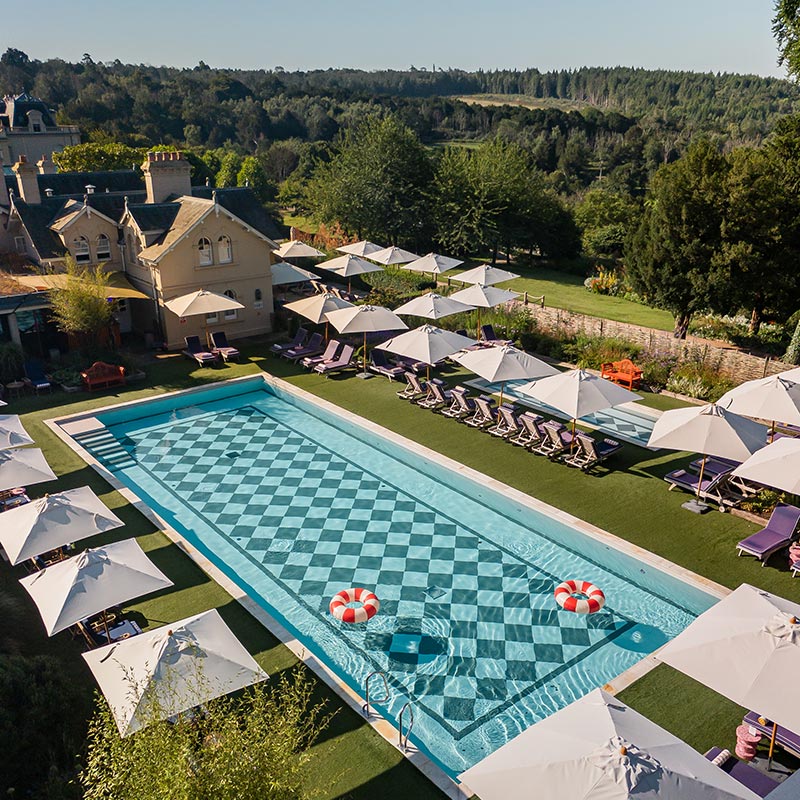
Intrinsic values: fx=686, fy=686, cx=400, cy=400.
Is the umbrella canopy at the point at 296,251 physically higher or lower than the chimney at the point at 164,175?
lower

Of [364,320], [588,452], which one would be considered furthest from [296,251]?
[588,452]

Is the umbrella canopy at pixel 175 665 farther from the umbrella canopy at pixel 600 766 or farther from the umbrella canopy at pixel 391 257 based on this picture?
the umbrella canopy at pixel 391 257

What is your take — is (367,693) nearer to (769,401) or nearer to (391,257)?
(769,401)

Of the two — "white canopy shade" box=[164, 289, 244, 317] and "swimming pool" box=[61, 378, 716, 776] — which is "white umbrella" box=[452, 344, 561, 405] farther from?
"white canopy shade" box=[164, 289, 244, 317]

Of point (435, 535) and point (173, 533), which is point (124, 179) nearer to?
point (173, 533)

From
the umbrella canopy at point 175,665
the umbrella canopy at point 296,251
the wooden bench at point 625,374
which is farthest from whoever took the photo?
the umbrella canopy at point 296,251

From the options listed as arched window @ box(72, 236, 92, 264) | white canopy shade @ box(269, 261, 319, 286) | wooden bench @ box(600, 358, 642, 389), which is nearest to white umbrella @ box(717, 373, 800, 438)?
wooden bench @ box(600, 358, 642, 389)

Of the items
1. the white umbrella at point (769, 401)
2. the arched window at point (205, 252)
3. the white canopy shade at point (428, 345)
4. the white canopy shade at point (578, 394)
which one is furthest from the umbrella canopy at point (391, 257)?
the white umbrella at point (769, 401)
